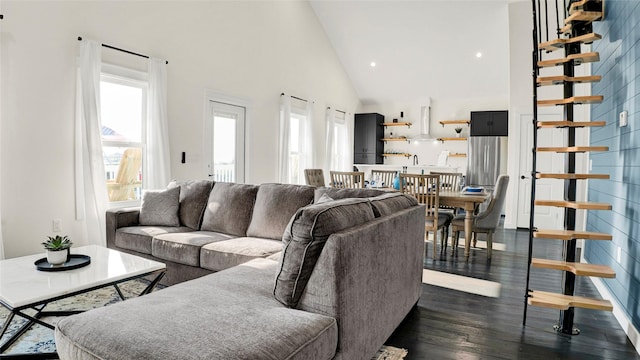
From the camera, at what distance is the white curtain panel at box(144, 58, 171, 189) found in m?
4.61

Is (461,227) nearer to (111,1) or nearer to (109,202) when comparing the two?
(109,202)

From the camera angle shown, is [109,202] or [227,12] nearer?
[109,202]

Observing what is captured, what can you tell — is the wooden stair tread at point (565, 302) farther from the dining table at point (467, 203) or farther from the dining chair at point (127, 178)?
the dining chair at point (127, 178)

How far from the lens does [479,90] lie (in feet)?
27.8

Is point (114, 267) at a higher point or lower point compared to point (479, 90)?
lower

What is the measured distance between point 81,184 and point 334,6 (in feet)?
17.9

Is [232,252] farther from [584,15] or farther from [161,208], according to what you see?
[584,15]

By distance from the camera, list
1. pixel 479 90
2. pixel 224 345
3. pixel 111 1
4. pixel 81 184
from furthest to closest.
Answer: pixel 479 90, pixel 111 1, pixel 81 184, pixel 224 345

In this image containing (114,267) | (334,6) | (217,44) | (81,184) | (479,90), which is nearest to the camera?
(114,267)

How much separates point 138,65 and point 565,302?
466 cm

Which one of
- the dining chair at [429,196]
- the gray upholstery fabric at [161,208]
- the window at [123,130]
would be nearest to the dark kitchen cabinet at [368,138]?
the dining chair at [429,196]

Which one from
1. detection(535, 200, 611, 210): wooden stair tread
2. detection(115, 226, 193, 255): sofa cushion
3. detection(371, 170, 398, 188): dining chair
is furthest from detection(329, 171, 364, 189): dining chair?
detection(535, 200, 611, 210): wooden stair tread

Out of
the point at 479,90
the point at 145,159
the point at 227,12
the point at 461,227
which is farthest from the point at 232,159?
the point at 479,90

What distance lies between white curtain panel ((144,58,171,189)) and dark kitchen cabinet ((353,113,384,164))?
559 cm
